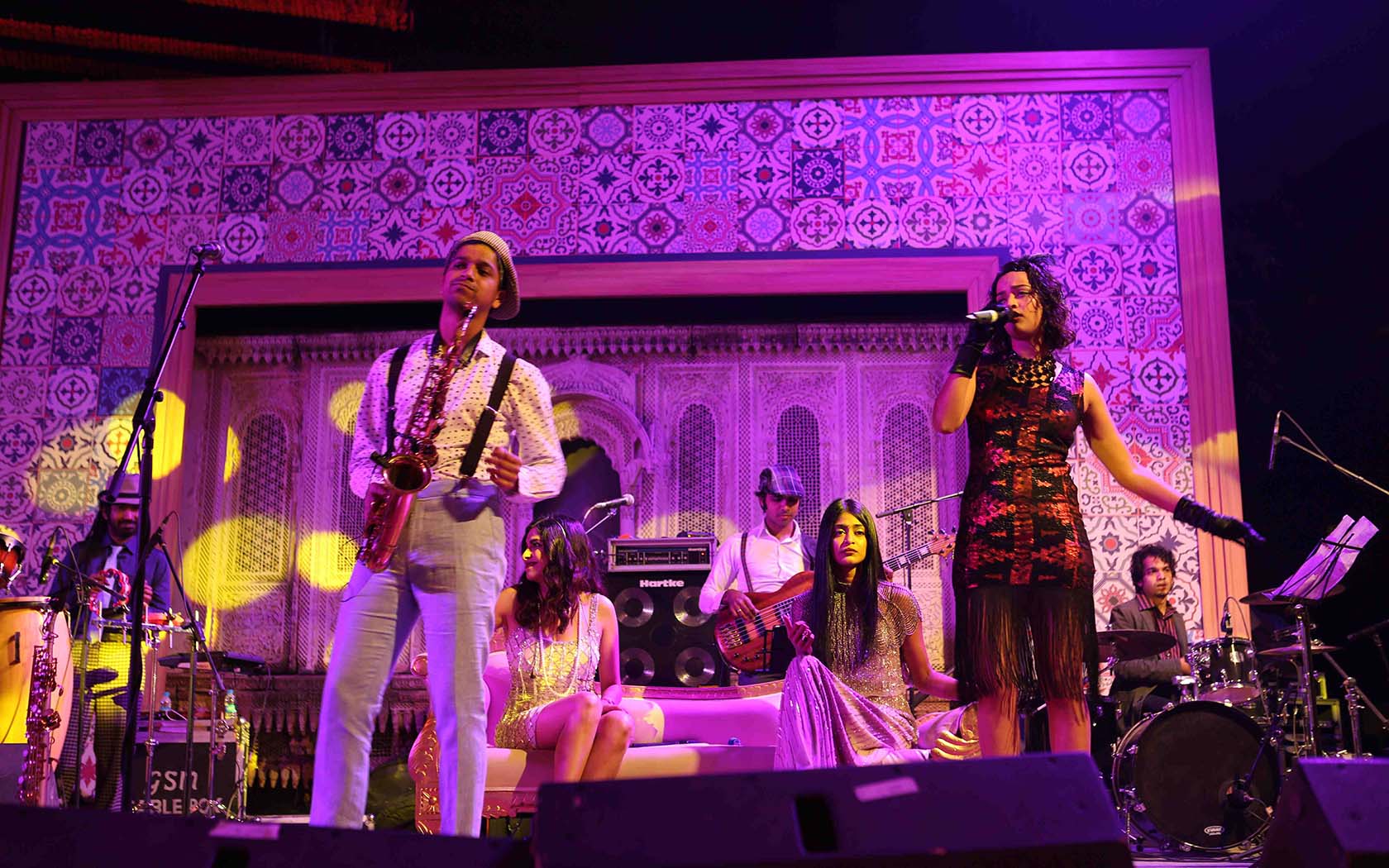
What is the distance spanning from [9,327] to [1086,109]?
6327 millimetres

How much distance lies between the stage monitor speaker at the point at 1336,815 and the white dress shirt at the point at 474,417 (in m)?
1.77

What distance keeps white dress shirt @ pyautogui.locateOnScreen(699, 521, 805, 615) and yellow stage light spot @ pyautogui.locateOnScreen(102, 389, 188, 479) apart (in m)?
3.20

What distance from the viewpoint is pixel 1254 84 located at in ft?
22.3

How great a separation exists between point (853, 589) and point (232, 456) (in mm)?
4569

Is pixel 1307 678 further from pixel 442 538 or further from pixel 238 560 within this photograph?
pixel 238 560

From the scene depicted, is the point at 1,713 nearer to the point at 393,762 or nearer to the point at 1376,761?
the point at 393,762

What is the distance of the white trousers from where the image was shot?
2.78m

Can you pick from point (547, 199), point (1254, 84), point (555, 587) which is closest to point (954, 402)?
point (555, 587)

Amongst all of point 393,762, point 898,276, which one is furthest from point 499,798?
point 898,276

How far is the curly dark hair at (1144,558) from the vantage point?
6254 millimetres

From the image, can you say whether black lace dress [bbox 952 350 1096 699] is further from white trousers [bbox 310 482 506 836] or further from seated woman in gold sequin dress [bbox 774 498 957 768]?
white trousers [bbox 310 482 506 836]

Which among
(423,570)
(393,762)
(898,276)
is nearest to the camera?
(423,570)

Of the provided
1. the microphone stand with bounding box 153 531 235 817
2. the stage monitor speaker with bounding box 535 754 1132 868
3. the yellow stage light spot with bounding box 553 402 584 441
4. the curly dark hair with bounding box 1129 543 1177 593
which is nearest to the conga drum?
the microphone stand with bounding box 153 531 235 817

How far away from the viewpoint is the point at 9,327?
695cm
